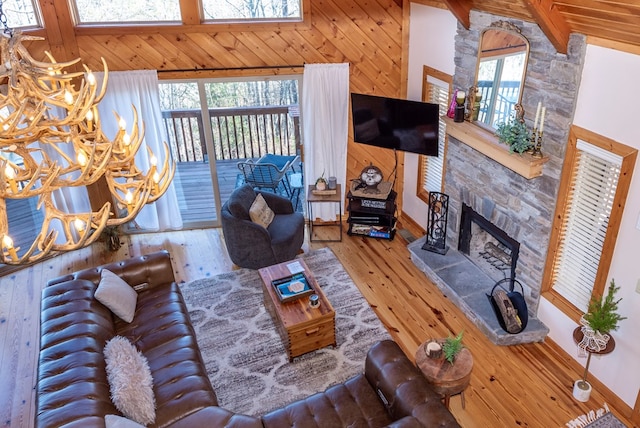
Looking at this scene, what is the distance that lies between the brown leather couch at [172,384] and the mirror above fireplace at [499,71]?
2488 millimetres

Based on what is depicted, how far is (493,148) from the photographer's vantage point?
471 centimetres

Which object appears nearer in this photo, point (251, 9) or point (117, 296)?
point (117, 296)

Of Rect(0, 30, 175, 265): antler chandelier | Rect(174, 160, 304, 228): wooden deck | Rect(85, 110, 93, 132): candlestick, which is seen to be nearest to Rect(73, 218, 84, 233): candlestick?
Rect(0, 30, 175, 265): antler chandelier

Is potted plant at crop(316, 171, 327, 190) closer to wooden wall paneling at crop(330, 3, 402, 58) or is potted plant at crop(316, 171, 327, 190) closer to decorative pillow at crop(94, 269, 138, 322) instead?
wooden wall paneling at crop(330, 3, 402, 58)

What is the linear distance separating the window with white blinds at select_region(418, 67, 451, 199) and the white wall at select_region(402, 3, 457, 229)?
9cm

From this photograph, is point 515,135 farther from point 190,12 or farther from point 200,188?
point 200,188

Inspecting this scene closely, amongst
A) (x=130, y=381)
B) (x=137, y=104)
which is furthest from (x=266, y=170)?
(x=130, y=381)

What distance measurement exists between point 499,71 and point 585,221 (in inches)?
62.3

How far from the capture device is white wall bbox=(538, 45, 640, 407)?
11.9 feet

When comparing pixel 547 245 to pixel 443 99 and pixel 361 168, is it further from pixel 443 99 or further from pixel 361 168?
pixel 361 168

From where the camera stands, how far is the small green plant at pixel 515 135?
4.39 metres

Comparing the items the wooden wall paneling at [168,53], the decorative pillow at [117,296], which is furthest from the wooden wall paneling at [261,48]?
the decorative pillow at [117,296]

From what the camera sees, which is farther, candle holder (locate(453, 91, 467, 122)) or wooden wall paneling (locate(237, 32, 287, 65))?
wooden wall paneling (locate(237, 32, 287, 65))

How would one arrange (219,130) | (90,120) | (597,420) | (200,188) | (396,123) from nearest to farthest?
(90,120), (597,420), (396,123), (219,130), (200,188)
